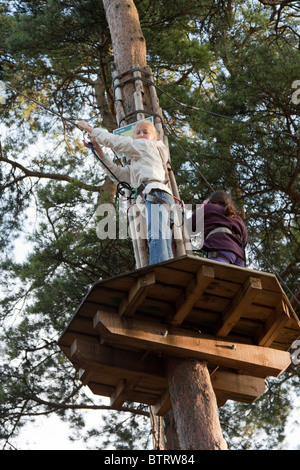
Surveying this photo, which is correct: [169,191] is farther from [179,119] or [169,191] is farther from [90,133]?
[179,119]

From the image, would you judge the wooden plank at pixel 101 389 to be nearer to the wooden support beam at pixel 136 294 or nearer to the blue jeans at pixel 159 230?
the wooden support beam at pixel 136 294

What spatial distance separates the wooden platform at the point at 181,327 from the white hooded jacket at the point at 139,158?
0.77 m

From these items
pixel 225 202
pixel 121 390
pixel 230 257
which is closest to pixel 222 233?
pixel 230 257

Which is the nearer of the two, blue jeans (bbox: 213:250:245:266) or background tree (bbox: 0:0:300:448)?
blue jeans (bbox: 213:250:245:266)

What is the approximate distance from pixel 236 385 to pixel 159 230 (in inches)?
46.0

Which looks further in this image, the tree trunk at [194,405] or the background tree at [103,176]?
the background tree at [103,176]

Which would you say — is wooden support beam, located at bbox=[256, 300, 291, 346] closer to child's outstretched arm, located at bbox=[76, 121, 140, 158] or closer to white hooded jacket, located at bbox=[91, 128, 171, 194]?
white hooded jacket, located at bbox=[91, 128, 171, 194]

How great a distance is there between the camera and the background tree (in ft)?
26.6

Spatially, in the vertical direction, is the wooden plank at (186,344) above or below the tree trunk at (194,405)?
above

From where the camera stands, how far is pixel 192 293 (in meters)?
3.79

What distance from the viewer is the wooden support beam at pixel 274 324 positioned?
13.3 feet

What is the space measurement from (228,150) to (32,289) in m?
3.19

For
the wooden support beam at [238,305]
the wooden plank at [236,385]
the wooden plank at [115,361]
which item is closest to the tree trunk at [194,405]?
the wooden plank at [115,361]

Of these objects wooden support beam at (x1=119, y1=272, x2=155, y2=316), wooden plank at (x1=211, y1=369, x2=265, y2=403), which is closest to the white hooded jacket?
wooden support beam at (x1=119, y1=272, x2=155, y2=316)
